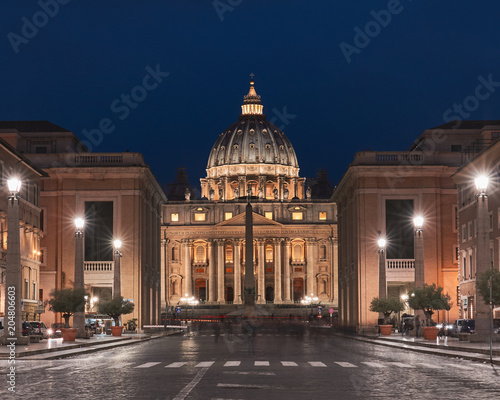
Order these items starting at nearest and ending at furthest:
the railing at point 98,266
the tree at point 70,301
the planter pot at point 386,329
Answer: the tree at point 70,301 < the planter pot at point 386,329 < the railing at point 98,266

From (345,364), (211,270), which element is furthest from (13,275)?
(211,270)

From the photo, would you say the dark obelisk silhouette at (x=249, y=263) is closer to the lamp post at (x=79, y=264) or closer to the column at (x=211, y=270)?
the lamp post at (x=79, y=264)

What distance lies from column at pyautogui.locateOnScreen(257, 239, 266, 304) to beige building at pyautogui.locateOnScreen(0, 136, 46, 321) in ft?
360

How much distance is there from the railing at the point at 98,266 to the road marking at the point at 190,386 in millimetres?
62097

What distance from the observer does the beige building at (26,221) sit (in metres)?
66.1

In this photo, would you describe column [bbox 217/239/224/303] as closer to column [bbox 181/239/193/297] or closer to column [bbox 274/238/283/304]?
column [bbox 181/239/193/297]

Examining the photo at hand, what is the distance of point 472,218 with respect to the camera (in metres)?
71.6

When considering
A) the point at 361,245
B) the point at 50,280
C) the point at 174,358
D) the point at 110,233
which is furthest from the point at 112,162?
the point at 174,358

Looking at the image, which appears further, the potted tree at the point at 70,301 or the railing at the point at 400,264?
the railing at the point at 400,264

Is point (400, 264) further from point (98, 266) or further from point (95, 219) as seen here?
point (95, 219)

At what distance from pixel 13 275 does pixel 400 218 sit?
5620cm

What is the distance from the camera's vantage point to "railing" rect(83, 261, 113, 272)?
87250mm

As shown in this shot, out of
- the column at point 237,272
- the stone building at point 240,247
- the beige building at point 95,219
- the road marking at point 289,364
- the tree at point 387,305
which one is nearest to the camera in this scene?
the road marking at point 289,364

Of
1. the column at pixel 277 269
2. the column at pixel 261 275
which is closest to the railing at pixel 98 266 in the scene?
the column at pixel 261 275
